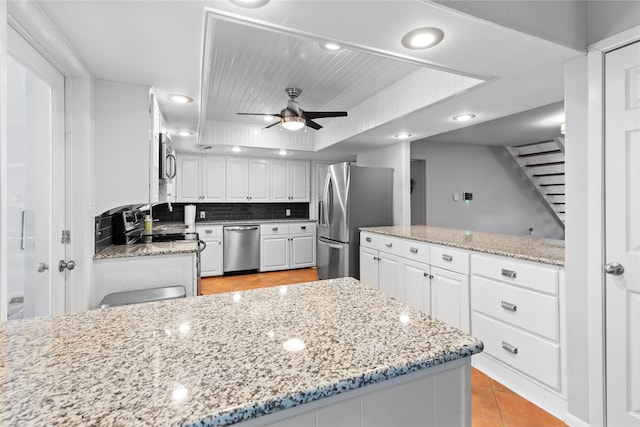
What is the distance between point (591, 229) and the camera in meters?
1.59

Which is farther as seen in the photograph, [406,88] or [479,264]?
[406,88]

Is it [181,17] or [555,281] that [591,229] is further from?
[181,17]

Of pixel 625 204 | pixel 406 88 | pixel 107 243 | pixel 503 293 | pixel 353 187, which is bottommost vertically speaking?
pixel 503 293

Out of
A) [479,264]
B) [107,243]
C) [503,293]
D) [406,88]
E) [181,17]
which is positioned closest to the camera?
[181,17]

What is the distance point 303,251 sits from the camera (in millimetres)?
5504

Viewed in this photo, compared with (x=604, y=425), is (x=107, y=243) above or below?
above

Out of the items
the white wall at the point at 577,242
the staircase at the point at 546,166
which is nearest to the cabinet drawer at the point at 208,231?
the white wall at the point at 577,242

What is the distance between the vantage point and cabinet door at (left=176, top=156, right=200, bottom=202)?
5.01 meters

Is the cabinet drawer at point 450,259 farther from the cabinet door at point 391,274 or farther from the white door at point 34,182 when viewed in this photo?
the white door at point 34,182

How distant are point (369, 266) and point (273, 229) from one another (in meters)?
2.21

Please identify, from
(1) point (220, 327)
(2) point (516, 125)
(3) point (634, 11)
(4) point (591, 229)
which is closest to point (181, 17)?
(1) point (220, 327)

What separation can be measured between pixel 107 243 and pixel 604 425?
3363mm

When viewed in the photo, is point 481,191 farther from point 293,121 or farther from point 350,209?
point 293,121

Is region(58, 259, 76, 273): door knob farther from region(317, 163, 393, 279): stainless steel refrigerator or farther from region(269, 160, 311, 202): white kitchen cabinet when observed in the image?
region(269, 160, 311, 202): white kitchen cabinet
